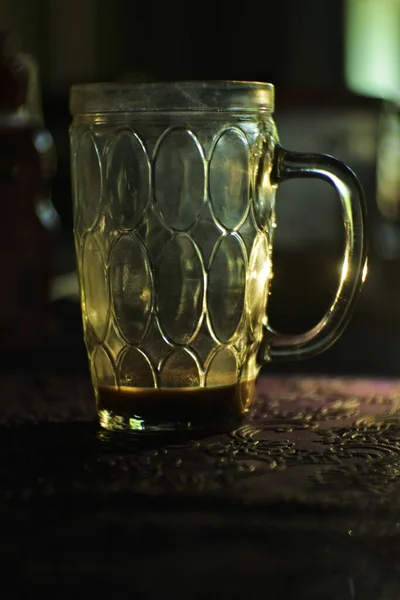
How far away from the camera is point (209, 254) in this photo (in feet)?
1.77

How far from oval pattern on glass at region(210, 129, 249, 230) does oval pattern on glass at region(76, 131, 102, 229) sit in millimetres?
59

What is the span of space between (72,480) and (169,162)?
16 centimetres

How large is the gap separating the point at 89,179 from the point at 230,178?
0.07 meters

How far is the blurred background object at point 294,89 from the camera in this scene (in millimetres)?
1110

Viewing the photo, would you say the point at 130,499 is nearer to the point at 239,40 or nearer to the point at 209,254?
the point at 209,254

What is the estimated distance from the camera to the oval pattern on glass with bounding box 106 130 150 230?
53 cm

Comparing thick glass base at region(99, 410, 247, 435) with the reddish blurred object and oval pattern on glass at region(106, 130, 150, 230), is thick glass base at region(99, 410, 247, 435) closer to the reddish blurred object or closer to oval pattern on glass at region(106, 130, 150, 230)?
oval pattern on glass at region(106, 130, 150, 230)

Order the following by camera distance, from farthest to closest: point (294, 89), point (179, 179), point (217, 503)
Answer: point (294, 89)
point (179, 179)
point (217, 503)

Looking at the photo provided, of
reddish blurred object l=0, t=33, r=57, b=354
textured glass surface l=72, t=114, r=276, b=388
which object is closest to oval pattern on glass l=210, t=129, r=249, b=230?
textured glass surface l=72, t=114, r=276, b=388

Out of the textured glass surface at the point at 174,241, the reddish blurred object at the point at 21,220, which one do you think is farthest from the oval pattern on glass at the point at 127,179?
the reddish blurred object at the point at 21,220

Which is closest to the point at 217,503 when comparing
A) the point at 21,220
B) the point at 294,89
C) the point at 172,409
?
the point at 172,409

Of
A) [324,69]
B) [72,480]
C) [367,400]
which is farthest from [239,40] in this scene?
[72,480]

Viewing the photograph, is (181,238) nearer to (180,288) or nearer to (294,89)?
(180,288)

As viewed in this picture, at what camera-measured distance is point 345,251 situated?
570 mm
